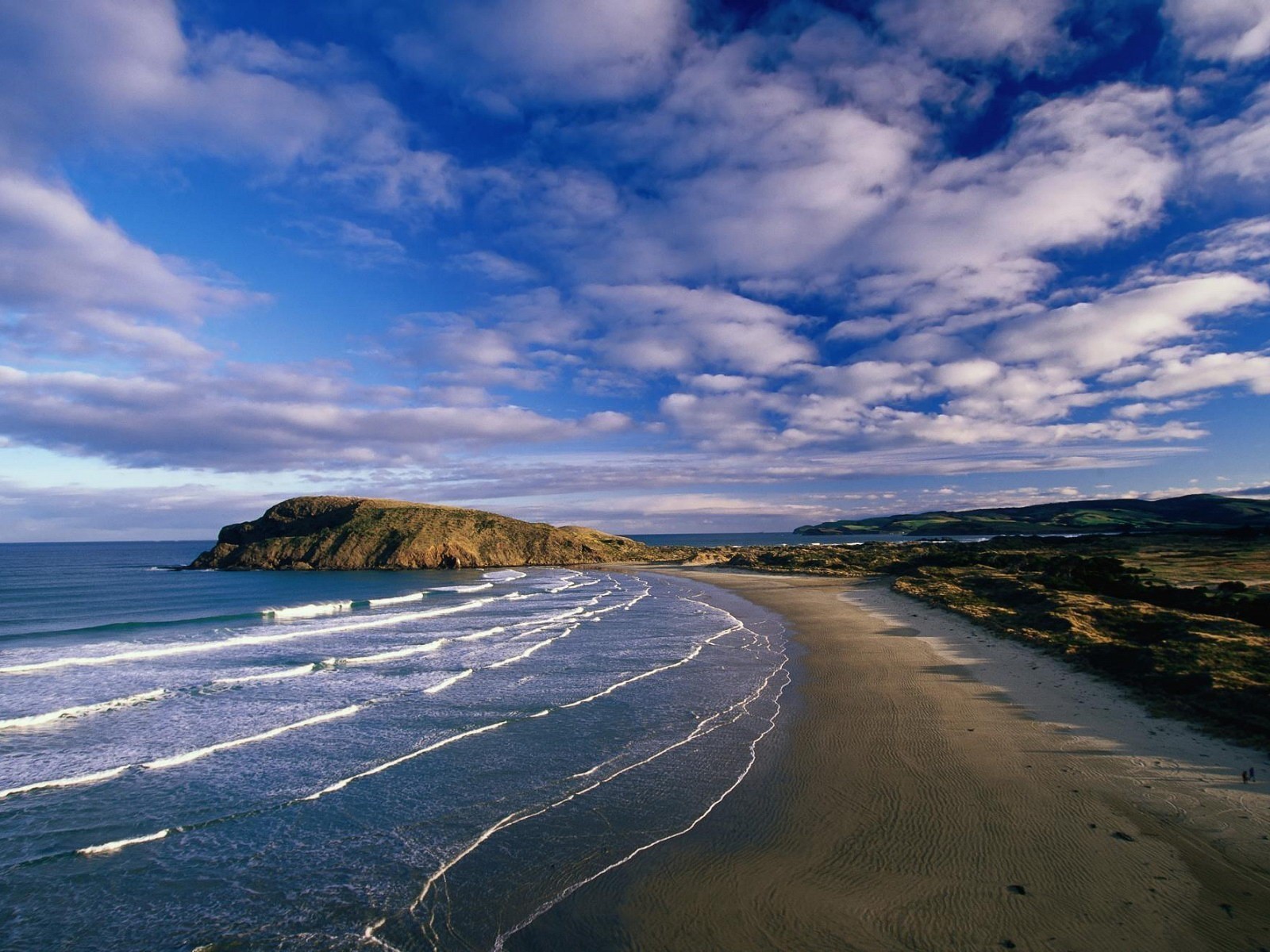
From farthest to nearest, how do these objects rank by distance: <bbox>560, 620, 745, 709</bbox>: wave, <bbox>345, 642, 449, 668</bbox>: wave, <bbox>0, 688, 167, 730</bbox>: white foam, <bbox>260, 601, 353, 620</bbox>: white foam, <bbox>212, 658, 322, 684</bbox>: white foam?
<bbox>260, 601, 353, 620</bbox>: white foam → <bbox>345, 642, 449, 668</bbox>: wave → <bbox>212, 658, 322, 684</bbox>: white foam → <bbox>560, 620, 745, 709</bbox>: wave → <bbox>0, 688, 167, 730</bbox>: white foam

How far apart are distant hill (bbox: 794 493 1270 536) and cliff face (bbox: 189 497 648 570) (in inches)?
4187

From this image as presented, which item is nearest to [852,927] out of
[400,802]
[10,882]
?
[400,802]

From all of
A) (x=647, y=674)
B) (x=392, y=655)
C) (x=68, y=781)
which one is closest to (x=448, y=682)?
(x=392, y=655)

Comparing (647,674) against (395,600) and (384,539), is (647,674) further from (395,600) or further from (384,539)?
(384,539)

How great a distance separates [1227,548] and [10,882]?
71.8 m

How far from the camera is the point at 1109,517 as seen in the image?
143 m

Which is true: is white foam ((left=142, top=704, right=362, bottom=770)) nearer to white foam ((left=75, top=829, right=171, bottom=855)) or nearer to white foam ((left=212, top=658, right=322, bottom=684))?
white foam ((left=75, top=829, right=171, bottom=855))

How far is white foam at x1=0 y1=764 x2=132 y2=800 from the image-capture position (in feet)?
32.3

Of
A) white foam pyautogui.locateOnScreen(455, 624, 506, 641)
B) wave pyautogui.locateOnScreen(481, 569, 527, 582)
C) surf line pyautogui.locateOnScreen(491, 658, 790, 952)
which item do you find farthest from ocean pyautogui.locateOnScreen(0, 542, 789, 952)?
wave pyautogui.locateOnScreen(481, 569, 527, 582)

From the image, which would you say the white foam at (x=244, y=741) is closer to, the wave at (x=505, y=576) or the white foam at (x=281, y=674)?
the white foam at (x=281, y=674)

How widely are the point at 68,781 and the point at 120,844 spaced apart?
339 centimetres

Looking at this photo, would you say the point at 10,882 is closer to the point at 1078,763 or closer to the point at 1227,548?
the point at 1078,763

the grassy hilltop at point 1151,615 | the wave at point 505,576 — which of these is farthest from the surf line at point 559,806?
the wave at point 505,576

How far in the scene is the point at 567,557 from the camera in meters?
89.3
